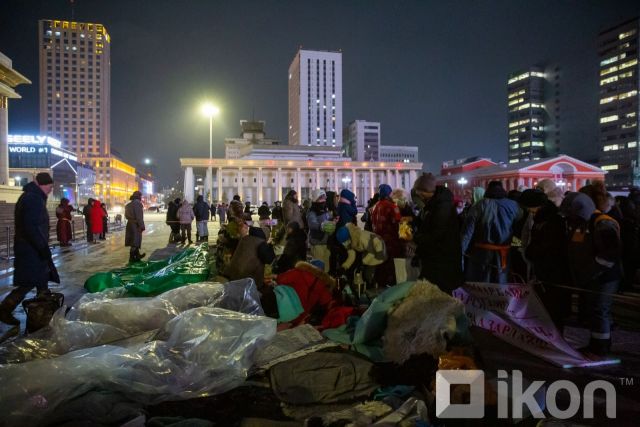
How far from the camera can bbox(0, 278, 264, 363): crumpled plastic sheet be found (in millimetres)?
3748

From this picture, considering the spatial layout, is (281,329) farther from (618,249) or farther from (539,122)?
(539,122)

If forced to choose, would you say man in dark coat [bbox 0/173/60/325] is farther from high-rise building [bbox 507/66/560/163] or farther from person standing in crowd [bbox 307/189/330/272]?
high-rise building [bbox 507/66/560/163]

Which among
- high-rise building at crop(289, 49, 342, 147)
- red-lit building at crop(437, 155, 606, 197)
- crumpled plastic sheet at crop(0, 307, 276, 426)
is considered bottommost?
crumpled plastic sheet at crop(0, 307, 276, 426)

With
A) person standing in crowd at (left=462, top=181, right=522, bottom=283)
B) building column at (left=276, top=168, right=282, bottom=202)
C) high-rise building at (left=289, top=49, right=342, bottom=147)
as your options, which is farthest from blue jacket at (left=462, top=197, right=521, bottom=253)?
high-rise building at (left=289, top=49, right=342, bottom=147)

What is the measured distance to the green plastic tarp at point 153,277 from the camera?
5688mm

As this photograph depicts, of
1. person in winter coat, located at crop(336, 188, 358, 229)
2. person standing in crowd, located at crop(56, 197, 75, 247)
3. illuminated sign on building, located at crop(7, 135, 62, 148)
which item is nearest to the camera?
person in winter coat, located at crop(336, 188, 358, 229)

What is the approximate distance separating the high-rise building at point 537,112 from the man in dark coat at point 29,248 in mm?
119467

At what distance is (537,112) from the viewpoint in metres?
112

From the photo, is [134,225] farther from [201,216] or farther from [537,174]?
[537,174]

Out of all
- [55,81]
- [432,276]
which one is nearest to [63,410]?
[432,276]

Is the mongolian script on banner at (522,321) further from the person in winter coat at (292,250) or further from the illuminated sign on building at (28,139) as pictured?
the illuminated sign on building at (28,139)

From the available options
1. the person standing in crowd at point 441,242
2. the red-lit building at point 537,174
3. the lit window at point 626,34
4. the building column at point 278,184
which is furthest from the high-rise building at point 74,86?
the lit window at point 626,34

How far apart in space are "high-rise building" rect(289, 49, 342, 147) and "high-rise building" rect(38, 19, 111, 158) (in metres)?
53.9

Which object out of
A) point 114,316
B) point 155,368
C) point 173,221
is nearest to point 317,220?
point 114,316
